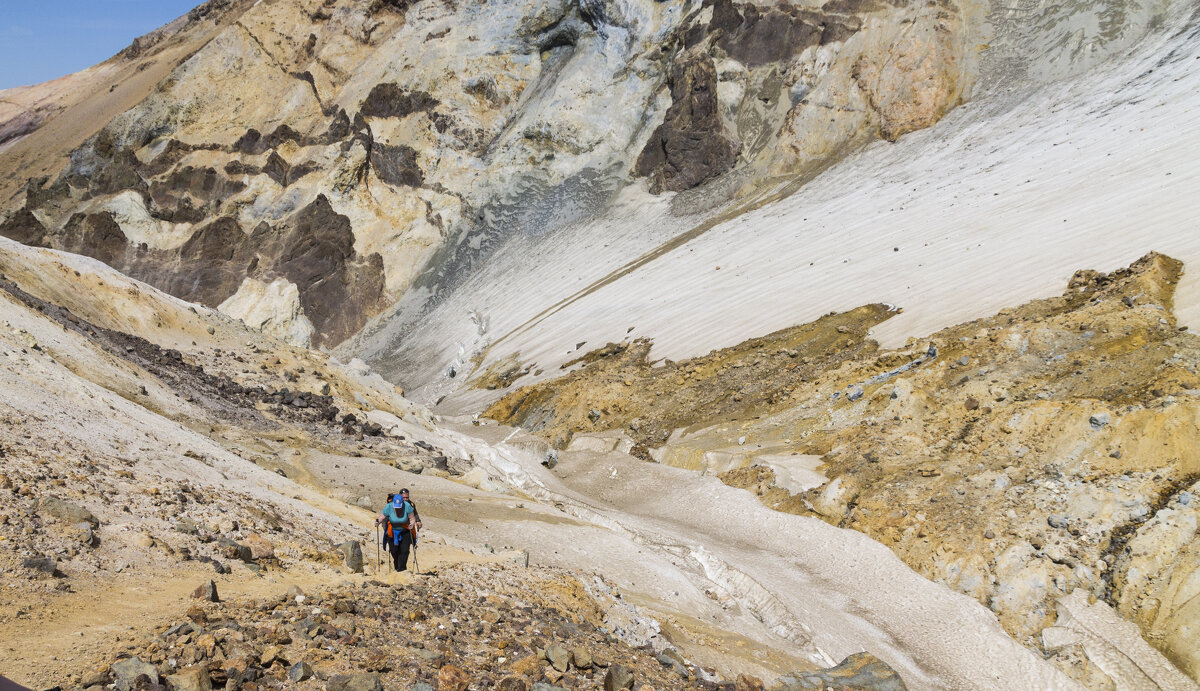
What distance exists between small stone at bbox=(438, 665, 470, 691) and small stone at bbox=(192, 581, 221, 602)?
1.70 metres

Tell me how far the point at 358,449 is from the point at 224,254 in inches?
1997

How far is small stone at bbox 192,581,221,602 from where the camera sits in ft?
18.6

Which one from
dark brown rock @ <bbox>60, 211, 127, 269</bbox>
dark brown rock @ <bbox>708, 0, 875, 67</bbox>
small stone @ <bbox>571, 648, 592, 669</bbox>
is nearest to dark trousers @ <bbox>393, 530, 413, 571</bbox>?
small stone @ <bbox>571, 648, 592, 669</bbox>

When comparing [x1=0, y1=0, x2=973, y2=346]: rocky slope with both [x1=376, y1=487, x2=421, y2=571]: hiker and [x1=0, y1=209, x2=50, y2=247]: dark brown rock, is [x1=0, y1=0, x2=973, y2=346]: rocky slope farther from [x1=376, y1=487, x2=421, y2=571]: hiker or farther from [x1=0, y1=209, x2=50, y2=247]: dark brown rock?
[x1=376, y1=487, x2=421, y2=571]: hiker

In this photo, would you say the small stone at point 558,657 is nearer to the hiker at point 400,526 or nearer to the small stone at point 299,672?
the small stone at point 299,672

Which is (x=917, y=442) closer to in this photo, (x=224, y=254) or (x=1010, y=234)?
(x=1010, y=234)

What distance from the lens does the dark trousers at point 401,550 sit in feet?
26.2

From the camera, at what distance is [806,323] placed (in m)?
24.6

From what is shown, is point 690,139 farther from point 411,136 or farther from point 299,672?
point 299,672

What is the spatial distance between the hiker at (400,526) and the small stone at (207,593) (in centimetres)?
231

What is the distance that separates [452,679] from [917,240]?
26057mm

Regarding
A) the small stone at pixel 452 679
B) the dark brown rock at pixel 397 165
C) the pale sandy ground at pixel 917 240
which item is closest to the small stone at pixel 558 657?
the small stone at pixel 452 679

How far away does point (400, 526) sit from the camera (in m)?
8.02

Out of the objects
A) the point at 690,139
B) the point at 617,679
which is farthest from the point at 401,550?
A: the point at 690,139
